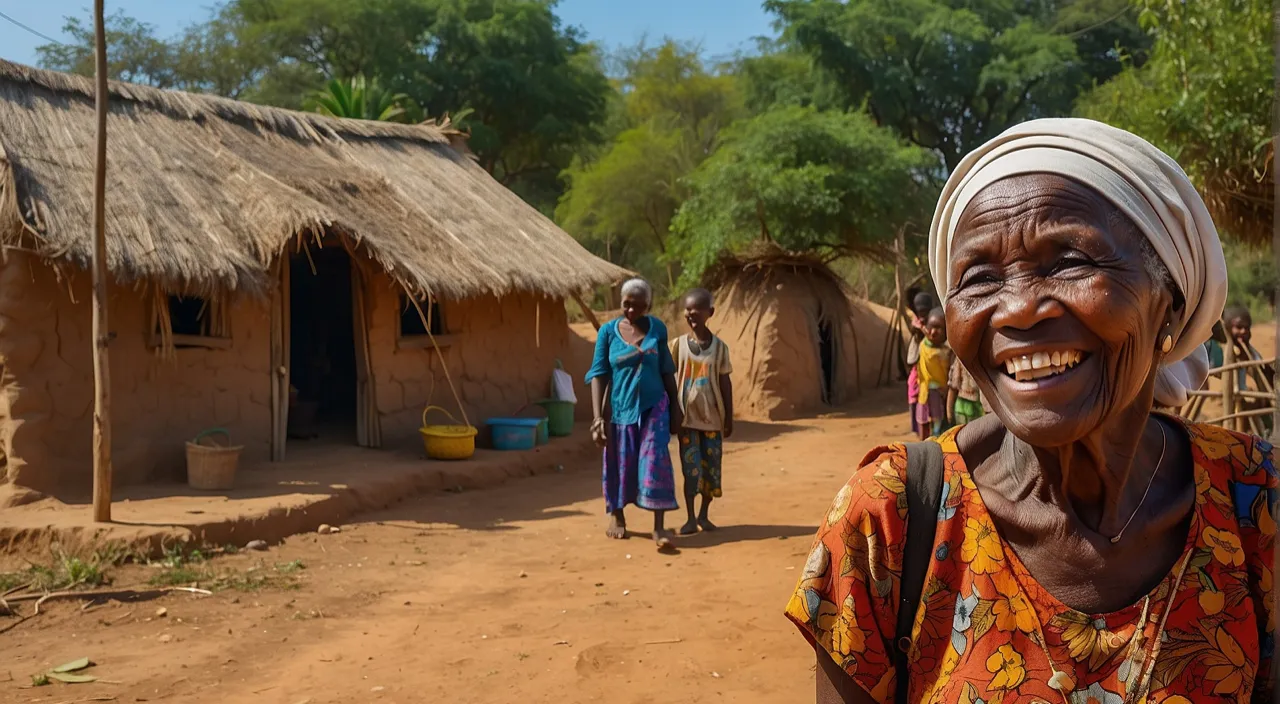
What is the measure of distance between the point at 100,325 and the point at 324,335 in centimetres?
707

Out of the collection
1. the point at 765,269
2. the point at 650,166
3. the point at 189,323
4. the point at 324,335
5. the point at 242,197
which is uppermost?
the point at 650,166

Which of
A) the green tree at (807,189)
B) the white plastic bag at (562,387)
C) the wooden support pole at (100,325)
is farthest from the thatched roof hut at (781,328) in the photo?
the wooden support pole at (100,325)

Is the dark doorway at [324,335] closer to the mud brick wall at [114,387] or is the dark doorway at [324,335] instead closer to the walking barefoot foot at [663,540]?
the mud brick wall at [114,387]

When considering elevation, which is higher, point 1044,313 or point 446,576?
point 1044,313

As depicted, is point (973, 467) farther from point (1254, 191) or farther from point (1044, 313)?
point (1254, 191)

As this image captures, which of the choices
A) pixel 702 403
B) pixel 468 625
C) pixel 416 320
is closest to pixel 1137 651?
pixel 468 625

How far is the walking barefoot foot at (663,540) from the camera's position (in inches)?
279

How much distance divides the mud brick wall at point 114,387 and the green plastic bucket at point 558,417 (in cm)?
332

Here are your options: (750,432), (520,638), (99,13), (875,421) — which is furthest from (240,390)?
(875,421)

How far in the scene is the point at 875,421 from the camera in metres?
14.0

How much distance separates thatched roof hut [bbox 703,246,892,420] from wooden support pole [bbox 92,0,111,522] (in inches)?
357

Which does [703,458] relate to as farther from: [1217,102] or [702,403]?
[1217,102]

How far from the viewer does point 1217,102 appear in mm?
8133

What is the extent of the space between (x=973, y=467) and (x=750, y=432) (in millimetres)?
11845
